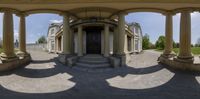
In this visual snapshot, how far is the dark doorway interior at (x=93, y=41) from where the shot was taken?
25031 millimetres

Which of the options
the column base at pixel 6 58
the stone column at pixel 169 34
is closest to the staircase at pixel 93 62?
the column base at pixel 6 58

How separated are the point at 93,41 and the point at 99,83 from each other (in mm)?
12372

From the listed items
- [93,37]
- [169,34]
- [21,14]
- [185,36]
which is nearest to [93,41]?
[93,37]

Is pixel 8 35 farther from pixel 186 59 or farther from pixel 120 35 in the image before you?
pixel 186 59

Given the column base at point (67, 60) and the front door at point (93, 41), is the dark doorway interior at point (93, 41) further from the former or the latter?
the column base at point (67, 60)

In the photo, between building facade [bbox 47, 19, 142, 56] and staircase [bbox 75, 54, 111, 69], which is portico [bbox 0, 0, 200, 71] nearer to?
building facade [bbox 47, 19, 142, 56]

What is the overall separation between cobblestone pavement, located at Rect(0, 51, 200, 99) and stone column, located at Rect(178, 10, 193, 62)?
1904 mm

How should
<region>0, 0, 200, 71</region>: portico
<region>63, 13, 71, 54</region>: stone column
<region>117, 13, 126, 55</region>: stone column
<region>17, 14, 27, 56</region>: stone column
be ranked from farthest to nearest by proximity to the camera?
<region>17, 14, 27, 56</region>: stone column < <region>63, 13, 71, 54</region>: stone column < <region>117, 13, 126, 55</region>: stone column < <region>0, 0, 200, 71</region>: portico

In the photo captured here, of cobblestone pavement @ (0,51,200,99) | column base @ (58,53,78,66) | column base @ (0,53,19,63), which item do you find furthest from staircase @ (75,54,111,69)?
column base @ (0,53,19,63)

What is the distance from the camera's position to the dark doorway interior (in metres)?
25.0

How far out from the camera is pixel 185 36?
54.7ft

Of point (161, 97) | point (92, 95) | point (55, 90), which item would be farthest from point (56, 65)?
point (161, 97)

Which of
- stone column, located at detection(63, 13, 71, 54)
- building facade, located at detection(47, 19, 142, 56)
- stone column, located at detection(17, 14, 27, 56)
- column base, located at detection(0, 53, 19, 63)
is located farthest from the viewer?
building facade, located at detection(47, 19, 142, 56)

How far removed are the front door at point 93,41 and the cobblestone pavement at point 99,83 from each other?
7789mm
